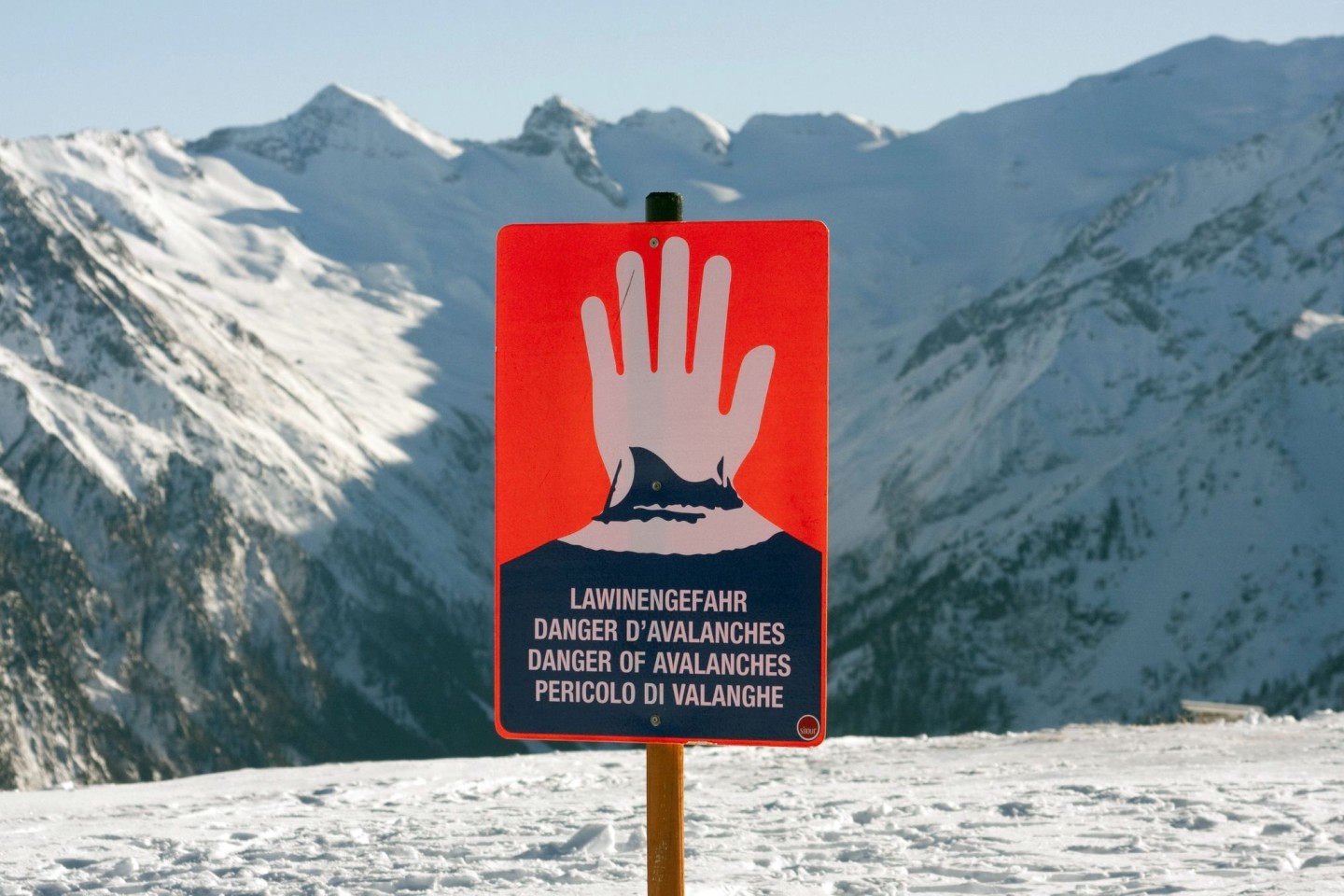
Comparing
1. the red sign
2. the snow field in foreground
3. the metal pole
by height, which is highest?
the red sign

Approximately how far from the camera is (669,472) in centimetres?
593

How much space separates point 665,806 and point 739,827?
23.6ft

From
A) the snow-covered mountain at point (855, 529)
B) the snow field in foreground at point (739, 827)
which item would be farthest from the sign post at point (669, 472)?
the snow-covered mountain at point (855, 529)

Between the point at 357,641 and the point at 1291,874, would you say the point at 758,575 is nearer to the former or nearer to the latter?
the point at 1291,874

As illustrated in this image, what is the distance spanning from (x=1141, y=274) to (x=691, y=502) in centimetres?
18158

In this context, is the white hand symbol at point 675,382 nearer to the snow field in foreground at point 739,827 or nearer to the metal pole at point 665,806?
the metal pole at point 665,806

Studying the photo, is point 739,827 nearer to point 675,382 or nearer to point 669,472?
point 669,472

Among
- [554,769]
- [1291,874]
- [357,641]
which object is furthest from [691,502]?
[357,641]

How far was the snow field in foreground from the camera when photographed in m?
10.7

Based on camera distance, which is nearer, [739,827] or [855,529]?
[739,827]

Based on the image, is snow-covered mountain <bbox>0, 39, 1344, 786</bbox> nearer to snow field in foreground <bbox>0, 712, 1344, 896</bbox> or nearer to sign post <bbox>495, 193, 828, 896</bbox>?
snow field in foreground <bbox>0, 712, 1344, 896</bbox>

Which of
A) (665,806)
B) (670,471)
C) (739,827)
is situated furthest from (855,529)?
(670,471)

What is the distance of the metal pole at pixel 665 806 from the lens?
604 cm

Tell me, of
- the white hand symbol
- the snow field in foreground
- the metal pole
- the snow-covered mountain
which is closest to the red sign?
the white hand symbol
